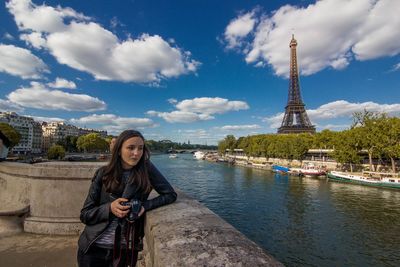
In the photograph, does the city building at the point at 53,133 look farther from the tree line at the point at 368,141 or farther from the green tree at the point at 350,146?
the green tree at the point at 350,146

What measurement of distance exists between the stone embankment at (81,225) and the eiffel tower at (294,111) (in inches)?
3924

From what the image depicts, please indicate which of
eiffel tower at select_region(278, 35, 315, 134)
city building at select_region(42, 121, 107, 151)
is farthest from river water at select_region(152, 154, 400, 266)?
city building at select_region(42, 121, 107, 151)

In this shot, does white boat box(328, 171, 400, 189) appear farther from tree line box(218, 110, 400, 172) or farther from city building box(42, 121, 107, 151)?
city building box(42, 121, 107, 151)

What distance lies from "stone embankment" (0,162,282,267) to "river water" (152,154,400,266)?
11.0 meters

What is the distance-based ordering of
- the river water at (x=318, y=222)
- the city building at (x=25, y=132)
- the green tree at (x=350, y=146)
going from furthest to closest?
the city building at (x=25, y=132) < the green tree at (x=350, y=146) < the river water at (x=318, y=222)

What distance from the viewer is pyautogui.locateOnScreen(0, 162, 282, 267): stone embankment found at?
1.79m

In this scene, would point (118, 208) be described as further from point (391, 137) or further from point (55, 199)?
point (391, 137)

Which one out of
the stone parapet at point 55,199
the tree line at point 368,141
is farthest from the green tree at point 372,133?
the stone parapet at point 55,199

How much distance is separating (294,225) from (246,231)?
412 centimetres

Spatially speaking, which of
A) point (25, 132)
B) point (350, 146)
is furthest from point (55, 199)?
point (25, 132)

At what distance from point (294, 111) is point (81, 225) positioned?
333ft

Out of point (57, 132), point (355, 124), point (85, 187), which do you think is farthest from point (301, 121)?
point (57, 132)

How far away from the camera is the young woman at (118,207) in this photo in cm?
245

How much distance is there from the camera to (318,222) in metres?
20.0
